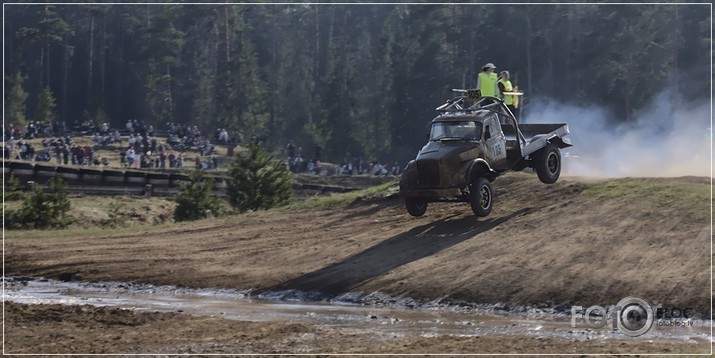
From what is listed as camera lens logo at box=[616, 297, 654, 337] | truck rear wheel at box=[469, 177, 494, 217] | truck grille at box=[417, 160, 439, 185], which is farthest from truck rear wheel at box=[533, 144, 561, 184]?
camera lens logo at box=[616, 297, 654, 337]

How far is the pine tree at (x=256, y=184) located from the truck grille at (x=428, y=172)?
962 cm

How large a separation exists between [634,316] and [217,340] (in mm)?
6713

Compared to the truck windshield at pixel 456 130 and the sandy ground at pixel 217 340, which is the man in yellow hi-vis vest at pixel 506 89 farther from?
the sandy ground at pixel 217 340

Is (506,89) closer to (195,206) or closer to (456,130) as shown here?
(456,130)

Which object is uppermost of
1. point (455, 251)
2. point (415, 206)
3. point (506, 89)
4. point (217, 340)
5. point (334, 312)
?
point (506, 89)

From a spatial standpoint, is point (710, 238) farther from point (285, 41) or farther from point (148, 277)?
point (285, 41)

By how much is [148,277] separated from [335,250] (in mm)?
3965

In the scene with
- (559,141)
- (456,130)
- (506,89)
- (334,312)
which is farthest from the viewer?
(559,141)

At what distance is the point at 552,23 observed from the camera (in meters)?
73.9

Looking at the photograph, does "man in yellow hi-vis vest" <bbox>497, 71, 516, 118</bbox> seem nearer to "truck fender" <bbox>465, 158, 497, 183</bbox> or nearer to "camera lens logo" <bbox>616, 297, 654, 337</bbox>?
"truck fender" <bbox>465, 158, 497, 183</bbox>

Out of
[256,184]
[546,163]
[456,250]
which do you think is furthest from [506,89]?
[256,184]

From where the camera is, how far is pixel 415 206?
23.5 m

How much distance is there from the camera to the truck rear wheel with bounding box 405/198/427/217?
916 inches

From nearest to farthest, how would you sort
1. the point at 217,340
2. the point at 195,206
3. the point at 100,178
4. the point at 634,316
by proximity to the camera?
the point at 217,340 → the point at 634,316 → the point at 195,206 → the point at 100,178
